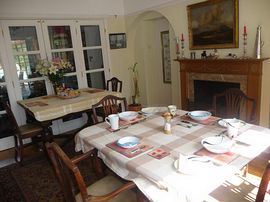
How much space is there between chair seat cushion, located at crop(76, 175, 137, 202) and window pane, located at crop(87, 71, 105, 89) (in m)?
3.00

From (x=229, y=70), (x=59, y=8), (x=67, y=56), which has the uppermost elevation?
(x=59, y=8)

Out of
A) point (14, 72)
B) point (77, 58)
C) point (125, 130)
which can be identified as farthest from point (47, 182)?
point (77, 58)

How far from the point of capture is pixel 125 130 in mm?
1875

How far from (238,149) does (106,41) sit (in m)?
3.69

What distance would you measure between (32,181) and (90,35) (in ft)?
9.39

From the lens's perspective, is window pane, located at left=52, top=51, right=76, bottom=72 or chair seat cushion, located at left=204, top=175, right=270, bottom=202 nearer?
chair seat cushion, located at left=204, top=175, right=270, bottom=202

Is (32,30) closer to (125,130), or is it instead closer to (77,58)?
(77,58)

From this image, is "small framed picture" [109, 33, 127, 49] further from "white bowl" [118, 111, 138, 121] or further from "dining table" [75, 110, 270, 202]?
"dining table" [75, 110, 270, 202]

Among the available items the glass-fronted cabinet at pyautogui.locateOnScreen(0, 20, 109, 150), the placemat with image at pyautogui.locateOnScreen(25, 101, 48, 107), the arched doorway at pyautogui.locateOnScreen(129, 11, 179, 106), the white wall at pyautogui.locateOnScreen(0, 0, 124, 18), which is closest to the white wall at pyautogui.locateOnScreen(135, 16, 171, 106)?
the arched doorway at pyautogui.locateOnScreen(129, 11, 179, 106)

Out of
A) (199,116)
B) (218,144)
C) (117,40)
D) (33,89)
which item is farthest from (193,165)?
(117,40)

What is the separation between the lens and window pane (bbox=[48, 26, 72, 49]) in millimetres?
3885

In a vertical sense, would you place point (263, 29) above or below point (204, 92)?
above

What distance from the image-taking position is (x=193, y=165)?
4.05 ft

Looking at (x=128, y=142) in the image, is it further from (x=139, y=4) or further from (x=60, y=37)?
(x=139, y=4)
